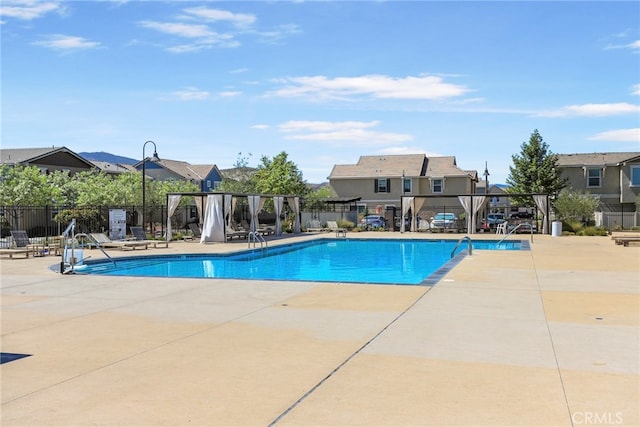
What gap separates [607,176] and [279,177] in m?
25.5

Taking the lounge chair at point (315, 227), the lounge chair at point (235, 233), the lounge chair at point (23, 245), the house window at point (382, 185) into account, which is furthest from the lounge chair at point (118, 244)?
the house window at point (382, 185)

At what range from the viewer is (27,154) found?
41875mm

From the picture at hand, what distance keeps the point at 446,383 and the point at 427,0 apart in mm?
12474

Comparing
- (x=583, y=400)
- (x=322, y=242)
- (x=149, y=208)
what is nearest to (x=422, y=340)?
(x=583, y=400)

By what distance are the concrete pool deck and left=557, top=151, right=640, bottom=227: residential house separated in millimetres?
31677

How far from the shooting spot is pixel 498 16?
1583cm

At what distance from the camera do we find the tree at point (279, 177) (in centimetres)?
4869

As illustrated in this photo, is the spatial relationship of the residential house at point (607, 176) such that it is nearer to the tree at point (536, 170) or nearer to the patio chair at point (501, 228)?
the tree at point (536, 170)

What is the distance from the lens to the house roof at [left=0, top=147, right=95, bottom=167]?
40.0 m

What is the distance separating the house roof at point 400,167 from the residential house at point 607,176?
7768 mm

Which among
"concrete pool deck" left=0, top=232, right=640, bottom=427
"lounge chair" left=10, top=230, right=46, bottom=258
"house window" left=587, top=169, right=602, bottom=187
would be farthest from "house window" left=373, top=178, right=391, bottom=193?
"concrete pool deck" left=0, top=232, right=640, bottom=427

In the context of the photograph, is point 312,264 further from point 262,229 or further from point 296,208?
point 296,208

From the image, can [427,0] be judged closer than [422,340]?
No

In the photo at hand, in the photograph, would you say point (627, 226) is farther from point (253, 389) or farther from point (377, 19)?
point (253, 389)
